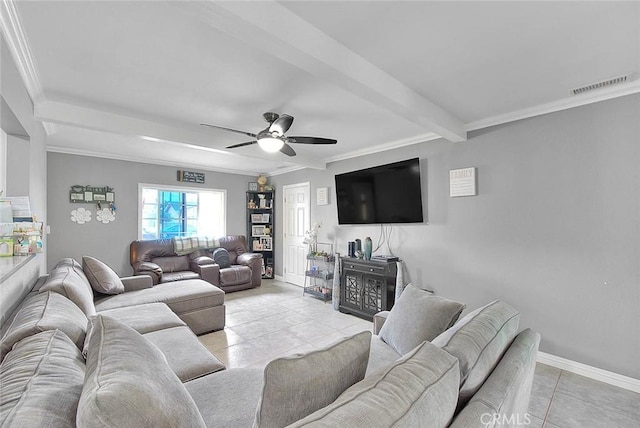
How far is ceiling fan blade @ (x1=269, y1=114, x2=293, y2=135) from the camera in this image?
268 centimetres

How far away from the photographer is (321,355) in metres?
0.96

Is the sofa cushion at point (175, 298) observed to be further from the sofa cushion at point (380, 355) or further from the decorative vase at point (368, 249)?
the sofa cushion at point (380, 355)

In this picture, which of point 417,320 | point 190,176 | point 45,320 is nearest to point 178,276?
point 190,176

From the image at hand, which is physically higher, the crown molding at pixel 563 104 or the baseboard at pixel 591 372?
the crown molding at pixel 563 104

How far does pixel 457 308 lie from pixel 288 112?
234 cm

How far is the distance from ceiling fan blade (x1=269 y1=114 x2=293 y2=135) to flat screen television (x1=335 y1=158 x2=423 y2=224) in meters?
1.78

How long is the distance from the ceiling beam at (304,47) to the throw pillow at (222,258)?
4.28 metres

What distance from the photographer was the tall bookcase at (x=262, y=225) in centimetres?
650

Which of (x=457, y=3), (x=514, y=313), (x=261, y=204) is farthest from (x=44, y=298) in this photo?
(x=261, y=204)

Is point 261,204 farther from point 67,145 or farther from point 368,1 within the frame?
point 368,1

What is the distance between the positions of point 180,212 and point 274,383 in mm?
5782

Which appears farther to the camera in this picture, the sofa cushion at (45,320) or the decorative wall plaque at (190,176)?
the decorative wall plaque at (190,176)

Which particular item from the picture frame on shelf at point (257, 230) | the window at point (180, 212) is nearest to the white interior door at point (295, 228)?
the picture frame on shelf at point (257, 230)

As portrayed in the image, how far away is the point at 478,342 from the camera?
121cm
